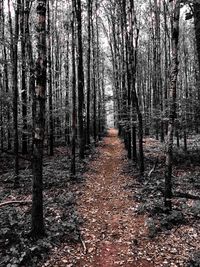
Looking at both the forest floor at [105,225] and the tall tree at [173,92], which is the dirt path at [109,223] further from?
Result: the tall tree at [173,92]

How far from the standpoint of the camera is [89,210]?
432 inches

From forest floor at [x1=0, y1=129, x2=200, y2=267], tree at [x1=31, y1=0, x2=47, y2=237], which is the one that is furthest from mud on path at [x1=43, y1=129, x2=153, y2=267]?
tree at [x1=31, y1=0, x2=47, y2=237]

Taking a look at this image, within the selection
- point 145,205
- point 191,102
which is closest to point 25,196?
point 145,205

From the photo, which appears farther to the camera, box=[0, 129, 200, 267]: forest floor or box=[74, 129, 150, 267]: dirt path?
box=[74, 129, 150, 267]: dirt path

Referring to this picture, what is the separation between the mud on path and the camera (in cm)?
768

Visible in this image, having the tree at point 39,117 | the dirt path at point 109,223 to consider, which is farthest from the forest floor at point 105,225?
the tree at point 39,117

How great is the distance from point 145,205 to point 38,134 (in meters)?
4.97

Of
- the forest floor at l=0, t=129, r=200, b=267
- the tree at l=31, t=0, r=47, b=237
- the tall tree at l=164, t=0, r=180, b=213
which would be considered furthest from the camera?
the tall tree at l=164, t=0, r=180, b=213

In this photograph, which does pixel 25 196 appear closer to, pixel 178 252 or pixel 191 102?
pixel 178 252

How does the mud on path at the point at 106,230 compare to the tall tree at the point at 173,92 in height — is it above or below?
below

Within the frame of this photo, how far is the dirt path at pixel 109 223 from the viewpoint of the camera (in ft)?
25.6

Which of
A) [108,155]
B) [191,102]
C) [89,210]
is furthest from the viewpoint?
[108,155]

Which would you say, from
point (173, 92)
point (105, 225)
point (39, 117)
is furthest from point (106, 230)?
point (173, 92)

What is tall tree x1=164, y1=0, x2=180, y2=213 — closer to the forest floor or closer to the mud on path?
the forest floor
